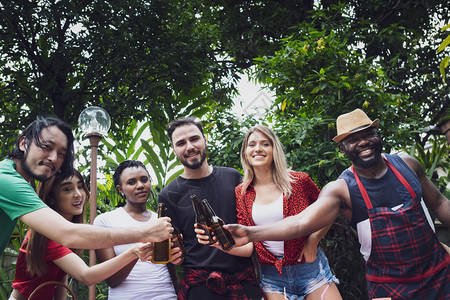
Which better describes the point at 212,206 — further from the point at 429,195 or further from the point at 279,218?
the point at 429,195

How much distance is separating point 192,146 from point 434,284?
185 centimetres

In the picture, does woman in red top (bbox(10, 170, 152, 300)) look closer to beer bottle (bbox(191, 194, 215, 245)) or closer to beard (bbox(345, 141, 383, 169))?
beer bottle (bbox(191, 194, 215, 245))

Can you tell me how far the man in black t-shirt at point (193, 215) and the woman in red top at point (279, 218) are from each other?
0.35 feet

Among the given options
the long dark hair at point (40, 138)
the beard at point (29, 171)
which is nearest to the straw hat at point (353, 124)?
the long dark hair at point (40, 138)

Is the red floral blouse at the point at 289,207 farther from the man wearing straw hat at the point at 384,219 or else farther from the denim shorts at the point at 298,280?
the man wearing straw hat at the point at 384,219

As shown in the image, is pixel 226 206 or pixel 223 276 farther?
pixel 226 206

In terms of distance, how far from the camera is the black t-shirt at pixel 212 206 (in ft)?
9.00

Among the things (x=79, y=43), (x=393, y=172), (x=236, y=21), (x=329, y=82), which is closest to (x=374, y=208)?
(x=393, y=172)

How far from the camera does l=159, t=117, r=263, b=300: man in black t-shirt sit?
8.77 feet

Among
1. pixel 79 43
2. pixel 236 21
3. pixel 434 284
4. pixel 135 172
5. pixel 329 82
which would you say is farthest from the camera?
pixel 236 21

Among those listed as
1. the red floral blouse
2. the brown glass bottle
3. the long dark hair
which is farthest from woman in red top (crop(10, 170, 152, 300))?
the red floral blouse

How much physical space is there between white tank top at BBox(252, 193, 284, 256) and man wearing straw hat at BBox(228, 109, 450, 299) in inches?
10.2

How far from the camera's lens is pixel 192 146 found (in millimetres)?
2992

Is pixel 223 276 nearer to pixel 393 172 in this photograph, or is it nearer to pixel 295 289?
pixel 295 289
